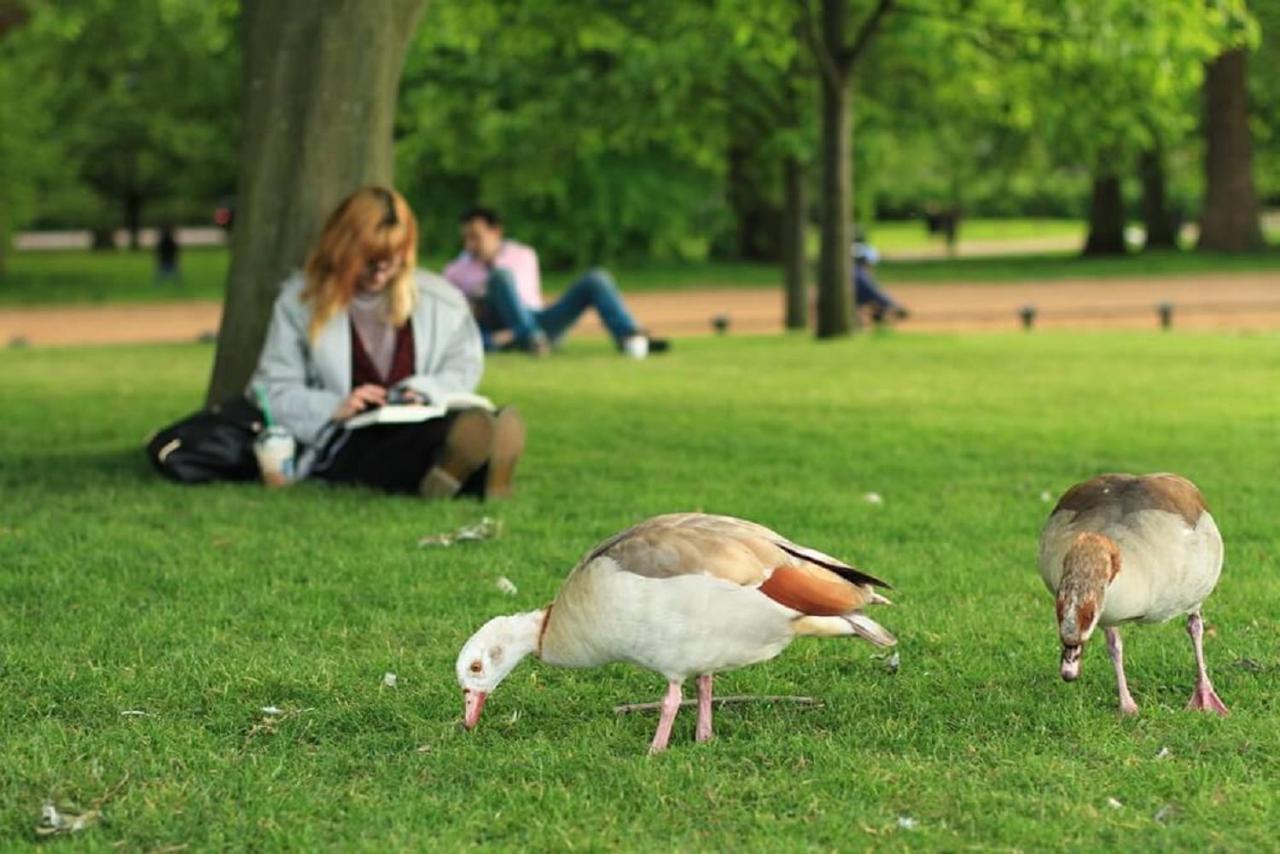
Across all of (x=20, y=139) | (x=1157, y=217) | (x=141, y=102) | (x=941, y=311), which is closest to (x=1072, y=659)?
(x=941, y=311)

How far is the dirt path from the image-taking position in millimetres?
26156

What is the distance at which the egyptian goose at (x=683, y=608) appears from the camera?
4.91m

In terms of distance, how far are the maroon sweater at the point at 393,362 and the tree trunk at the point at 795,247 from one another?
1445 cm

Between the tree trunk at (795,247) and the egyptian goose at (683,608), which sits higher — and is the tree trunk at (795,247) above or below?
below

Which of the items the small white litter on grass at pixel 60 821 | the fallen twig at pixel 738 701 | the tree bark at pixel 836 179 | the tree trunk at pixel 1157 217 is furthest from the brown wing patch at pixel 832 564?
the tree trunk at pixel 1157 217

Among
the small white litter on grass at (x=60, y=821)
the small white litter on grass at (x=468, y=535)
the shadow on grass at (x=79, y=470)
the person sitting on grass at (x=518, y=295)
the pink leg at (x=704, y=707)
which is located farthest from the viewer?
the person sitting on grass at (x=518, y=295)

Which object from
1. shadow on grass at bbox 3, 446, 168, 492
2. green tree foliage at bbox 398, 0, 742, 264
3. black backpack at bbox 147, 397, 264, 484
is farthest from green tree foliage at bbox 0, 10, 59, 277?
black backpack at bbox 147, 397, 264, 484

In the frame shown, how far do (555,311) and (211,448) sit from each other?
9489 mm

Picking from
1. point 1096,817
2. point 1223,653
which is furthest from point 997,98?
point 1096,817

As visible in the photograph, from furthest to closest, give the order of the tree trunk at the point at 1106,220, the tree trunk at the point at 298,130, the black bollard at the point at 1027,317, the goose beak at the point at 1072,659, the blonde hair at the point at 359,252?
the tree trunk at the point at 1106,220
the black bollard at the point at 1027,317
the tree trunk at the point at 298,130
the blonde hair at the point at 359,252
the goose beak at the point at 1072,659

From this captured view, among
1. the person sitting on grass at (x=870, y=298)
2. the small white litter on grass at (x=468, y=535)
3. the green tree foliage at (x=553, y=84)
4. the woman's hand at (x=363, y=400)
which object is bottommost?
the person sitting on grass at (x=870, y=298)

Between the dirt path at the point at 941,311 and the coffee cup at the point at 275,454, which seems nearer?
the coffee cup at the point at 275,454

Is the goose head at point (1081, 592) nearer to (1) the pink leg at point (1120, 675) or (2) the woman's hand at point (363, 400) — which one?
(1) the pink leg at point (1120, 675)

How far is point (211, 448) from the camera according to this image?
9812mm
